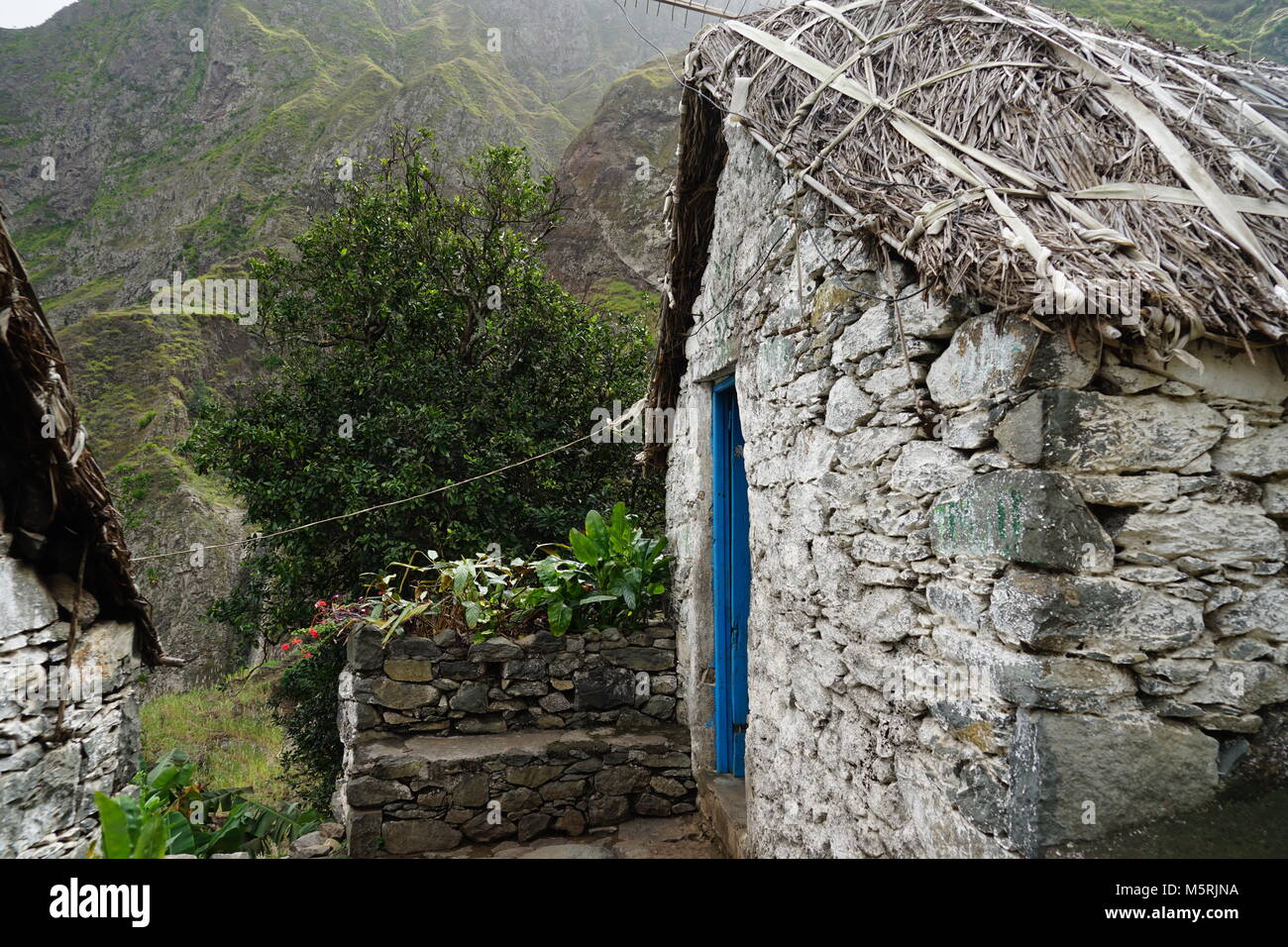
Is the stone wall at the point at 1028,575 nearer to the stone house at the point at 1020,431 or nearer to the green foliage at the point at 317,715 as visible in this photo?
the stone house at the point at 1020,431

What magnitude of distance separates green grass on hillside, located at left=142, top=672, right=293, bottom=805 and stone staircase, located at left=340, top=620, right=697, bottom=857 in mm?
3537

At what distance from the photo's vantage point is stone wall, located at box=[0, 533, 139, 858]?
10.00ft

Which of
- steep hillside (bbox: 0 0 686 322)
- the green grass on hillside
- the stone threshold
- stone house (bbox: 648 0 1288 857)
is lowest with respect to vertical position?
the green grass on hillside

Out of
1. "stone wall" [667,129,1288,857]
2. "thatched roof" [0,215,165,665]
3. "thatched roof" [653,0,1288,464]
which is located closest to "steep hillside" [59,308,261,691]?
"thatched roof" [0,215,165,665]

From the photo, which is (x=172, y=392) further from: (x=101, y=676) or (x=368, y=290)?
(x=101, y=676)

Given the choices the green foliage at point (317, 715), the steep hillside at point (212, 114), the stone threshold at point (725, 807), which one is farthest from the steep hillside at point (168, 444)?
the stone threshold at point (725, 807)

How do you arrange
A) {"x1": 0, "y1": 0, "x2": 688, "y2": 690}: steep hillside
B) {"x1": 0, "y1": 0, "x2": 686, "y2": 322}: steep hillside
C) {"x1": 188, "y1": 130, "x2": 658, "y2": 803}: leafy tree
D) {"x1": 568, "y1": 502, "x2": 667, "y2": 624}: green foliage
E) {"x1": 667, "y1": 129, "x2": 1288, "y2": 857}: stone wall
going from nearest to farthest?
{"x1": 667, "y1": 129, "x2": 1288, "y2": 857}: stone wall < {"x1": 568, "y1": 502, "x2": 667, "y2": 624}: green foliage < {"x1": 188, "y1": 130, "x2": 658, "y2": 803}: leafy tree < {"x1": 0, "y1": 0, "x2": 688, "y2": 690}: steep hillside < {"x1": 0, "y1": 0, "x2": 686, "y2": 322}: steep hillside

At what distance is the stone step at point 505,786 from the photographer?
13.7ft

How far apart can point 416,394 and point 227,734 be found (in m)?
6.90

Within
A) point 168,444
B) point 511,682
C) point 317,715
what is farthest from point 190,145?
point 511,682

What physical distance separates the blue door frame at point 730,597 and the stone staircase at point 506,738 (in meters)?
0.35

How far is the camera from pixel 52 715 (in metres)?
3.33

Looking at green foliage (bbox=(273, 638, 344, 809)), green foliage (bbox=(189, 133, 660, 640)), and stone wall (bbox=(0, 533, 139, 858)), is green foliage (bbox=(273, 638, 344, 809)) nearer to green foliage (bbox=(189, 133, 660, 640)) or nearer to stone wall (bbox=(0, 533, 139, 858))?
green foliage (bbox=(189, 133, 660, 640))
